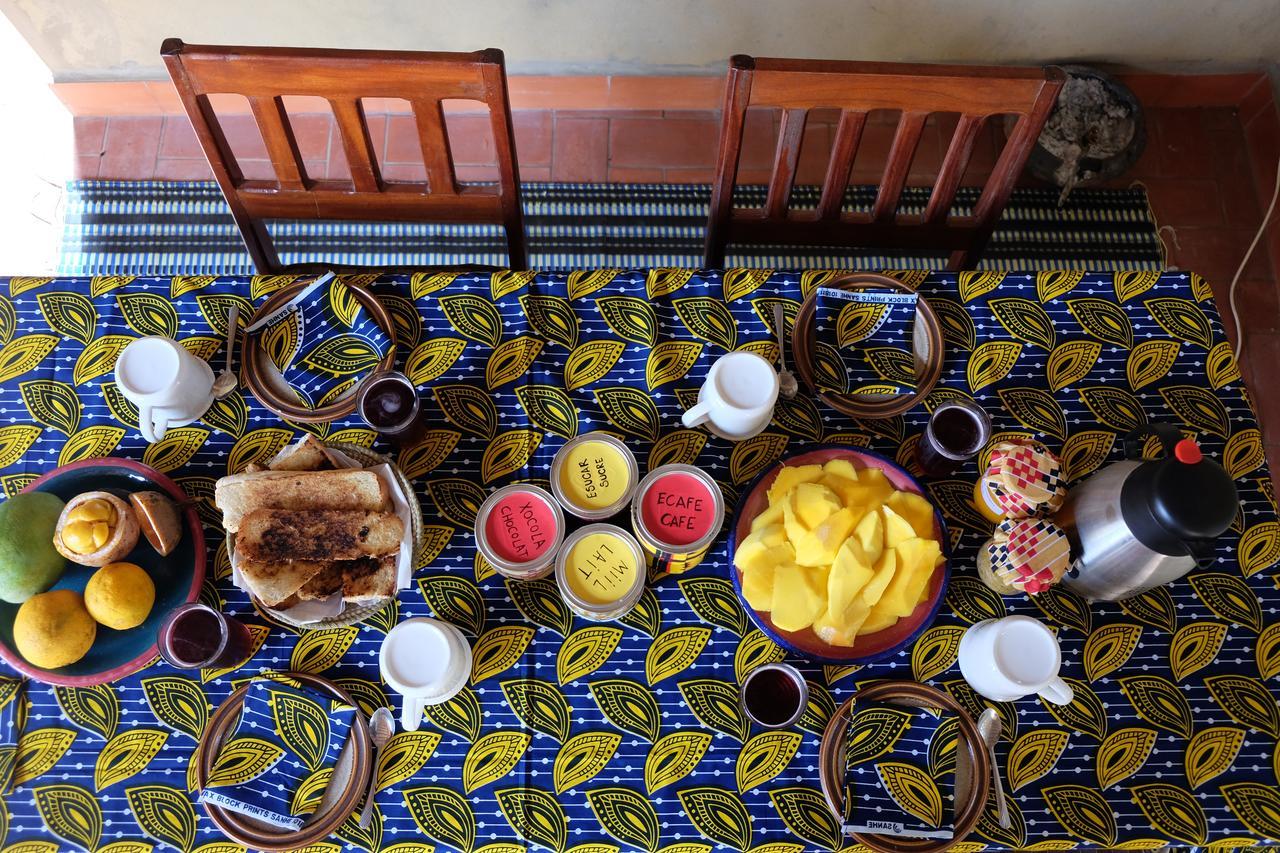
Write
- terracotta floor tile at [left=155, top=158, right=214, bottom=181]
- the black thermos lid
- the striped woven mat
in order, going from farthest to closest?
terracotta floor tile at [left=155, top=158, right=214, bottom=181] → the striped woven mat → the black thermos lid

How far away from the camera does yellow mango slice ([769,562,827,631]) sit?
97cm

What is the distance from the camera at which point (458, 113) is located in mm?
2189

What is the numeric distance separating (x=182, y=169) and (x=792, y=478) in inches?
74.8

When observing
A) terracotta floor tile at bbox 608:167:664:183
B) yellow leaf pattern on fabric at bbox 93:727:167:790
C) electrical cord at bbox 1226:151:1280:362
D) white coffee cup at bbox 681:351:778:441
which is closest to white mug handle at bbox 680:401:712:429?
white coffee cup at bbox 681:351:778:441

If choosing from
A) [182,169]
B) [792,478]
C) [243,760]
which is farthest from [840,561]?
[182,169]

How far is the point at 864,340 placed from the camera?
119cm

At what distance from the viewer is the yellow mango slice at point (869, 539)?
955mm

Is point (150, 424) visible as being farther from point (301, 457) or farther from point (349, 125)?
point (349, 125)

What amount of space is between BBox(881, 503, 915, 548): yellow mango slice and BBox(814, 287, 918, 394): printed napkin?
248 millimetres

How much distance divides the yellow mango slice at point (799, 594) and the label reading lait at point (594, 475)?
225mm

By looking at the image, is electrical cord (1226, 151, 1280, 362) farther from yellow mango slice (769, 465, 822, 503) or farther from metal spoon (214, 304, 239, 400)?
metal spoon (214, 304, 239, 400)

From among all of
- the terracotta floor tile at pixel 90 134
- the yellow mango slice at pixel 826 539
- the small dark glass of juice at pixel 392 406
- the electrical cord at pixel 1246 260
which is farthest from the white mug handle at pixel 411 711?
the electrical cord at pixel 1246 260

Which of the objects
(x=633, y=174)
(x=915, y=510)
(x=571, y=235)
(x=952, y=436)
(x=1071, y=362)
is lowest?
(x=915, y=510)

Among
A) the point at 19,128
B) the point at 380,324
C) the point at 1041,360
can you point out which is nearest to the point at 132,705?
the point at 380,324
